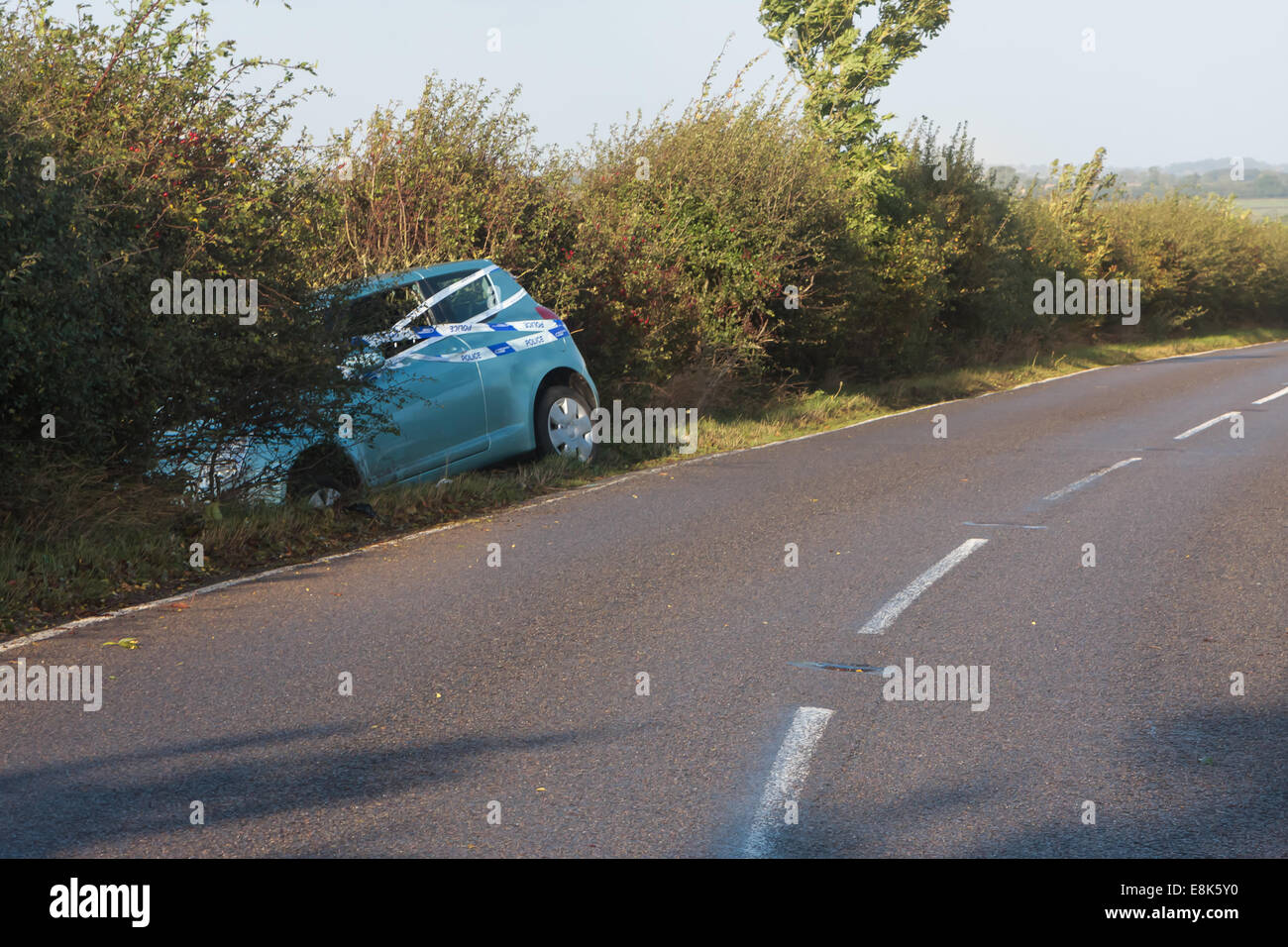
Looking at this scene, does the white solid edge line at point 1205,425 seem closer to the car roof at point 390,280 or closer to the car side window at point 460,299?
the car side window at point 460,299

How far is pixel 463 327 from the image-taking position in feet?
35.8

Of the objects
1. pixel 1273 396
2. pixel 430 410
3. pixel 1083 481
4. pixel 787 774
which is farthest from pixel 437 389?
pixel 1273 396

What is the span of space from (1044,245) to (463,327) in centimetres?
2802

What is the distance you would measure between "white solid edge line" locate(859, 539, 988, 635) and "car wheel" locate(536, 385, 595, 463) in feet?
14.4

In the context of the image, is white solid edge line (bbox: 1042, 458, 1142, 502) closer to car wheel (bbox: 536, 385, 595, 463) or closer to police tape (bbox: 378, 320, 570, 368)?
car wheel (bbox: 536, 385, 595, 463)

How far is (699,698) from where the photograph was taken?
5547 mm

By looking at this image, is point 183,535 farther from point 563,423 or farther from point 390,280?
point 563,423

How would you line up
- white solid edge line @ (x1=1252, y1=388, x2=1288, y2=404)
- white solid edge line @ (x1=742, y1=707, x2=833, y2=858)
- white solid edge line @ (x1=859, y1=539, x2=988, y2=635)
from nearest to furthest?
white solid edge line @ (x1=742, y1=707, x2=833, y2=858)
white solid edge line @ (x1=859, y1=539, x2=988, y2=635)
white solid edge line @ (x1=1252, y1=388, x2=1288, y2=404)

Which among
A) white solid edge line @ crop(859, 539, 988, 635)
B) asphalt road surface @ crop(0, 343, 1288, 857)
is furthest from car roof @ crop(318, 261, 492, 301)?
white solid edge line @ crop(859, 539, 988, 635)

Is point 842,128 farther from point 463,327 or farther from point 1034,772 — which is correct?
point 1034,772

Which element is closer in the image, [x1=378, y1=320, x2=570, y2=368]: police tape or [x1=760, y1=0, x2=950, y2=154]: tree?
[x1=378, y1=320, x2=570, y2=368]: police tape

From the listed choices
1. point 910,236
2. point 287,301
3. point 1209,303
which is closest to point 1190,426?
point 910,236

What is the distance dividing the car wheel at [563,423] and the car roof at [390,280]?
1427 millimetres

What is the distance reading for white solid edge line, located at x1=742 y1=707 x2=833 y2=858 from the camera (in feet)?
13.5
